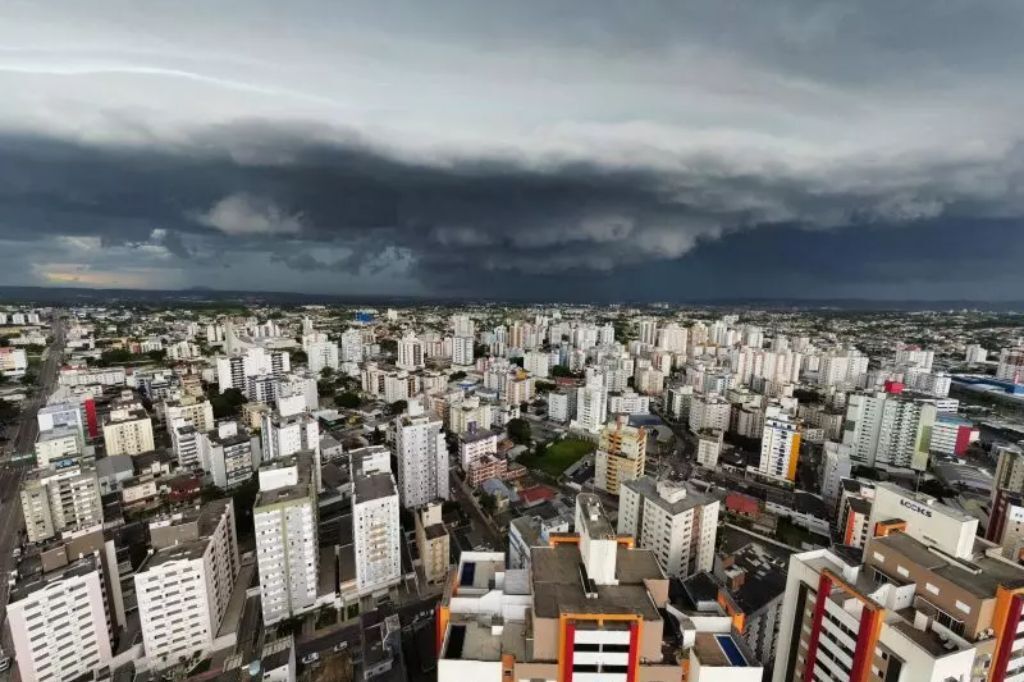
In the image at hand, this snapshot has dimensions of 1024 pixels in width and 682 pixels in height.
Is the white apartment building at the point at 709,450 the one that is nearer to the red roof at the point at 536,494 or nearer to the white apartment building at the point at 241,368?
the red roof at the point at 536,494

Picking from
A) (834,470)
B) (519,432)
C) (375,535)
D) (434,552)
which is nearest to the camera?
(375,535)

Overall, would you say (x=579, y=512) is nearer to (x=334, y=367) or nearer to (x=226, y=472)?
(x=226, y=472)

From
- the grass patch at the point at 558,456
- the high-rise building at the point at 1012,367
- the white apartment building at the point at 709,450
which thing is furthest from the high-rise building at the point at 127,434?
the high-rise building at the point at 1012,367

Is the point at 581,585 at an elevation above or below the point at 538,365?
above

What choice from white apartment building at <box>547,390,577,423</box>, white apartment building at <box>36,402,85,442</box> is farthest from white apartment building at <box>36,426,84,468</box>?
white apartment building at <box>547,390,577,423</box>

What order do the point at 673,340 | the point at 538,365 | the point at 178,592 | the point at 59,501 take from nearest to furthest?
the point at 178,592 < the point at 59,501 < the point at 538,365 < the point at 673,340

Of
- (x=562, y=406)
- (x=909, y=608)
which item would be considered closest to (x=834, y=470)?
(x=562, y=406)

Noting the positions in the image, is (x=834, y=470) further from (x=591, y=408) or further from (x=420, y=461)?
(x=420, y=461)
